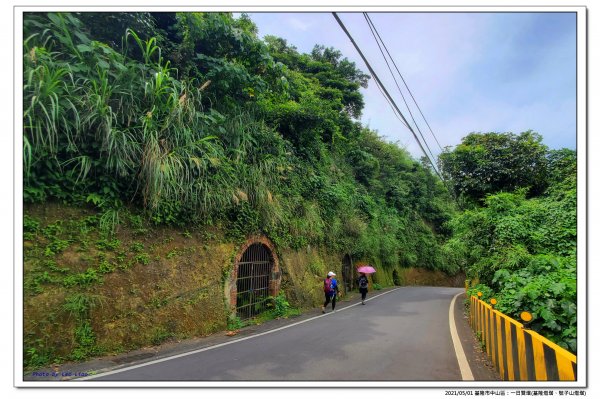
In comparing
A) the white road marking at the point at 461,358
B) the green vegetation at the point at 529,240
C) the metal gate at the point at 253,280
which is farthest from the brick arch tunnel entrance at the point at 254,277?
the green vegetation at the point at 529,240

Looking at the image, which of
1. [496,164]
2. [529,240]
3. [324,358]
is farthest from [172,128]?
[496,164]

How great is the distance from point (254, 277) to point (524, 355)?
7.34 meters

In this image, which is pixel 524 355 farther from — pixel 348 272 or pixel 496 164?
pixel 348 272

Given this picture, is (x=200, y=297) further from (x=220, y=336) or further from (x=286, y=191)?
(x=286, y=191)

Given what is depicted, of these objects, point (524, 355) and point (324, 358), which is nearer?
point (524, 355)

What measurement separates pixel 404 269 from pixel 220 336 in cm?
2335

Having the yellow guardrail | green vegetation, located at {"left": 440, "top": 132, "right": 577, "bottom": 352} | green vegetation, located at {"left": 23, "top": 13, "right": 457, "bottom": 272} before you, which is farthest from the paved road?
green vegetation, located at {"left": 23, "top": 13, "right": 457, "bottom": 272}

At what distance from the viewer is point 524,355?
3.53 meters

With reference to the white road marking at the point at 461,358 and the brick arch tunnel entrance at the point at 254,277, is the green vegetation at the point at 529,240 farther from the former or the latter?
→ the brick arch tunnel entrance at the point at 254,277

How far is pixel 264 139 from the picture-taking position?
10.7 m

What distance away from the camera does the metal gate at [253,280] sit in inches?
361

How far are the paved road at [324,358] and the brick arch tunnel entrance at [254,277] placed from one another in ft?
5.65
